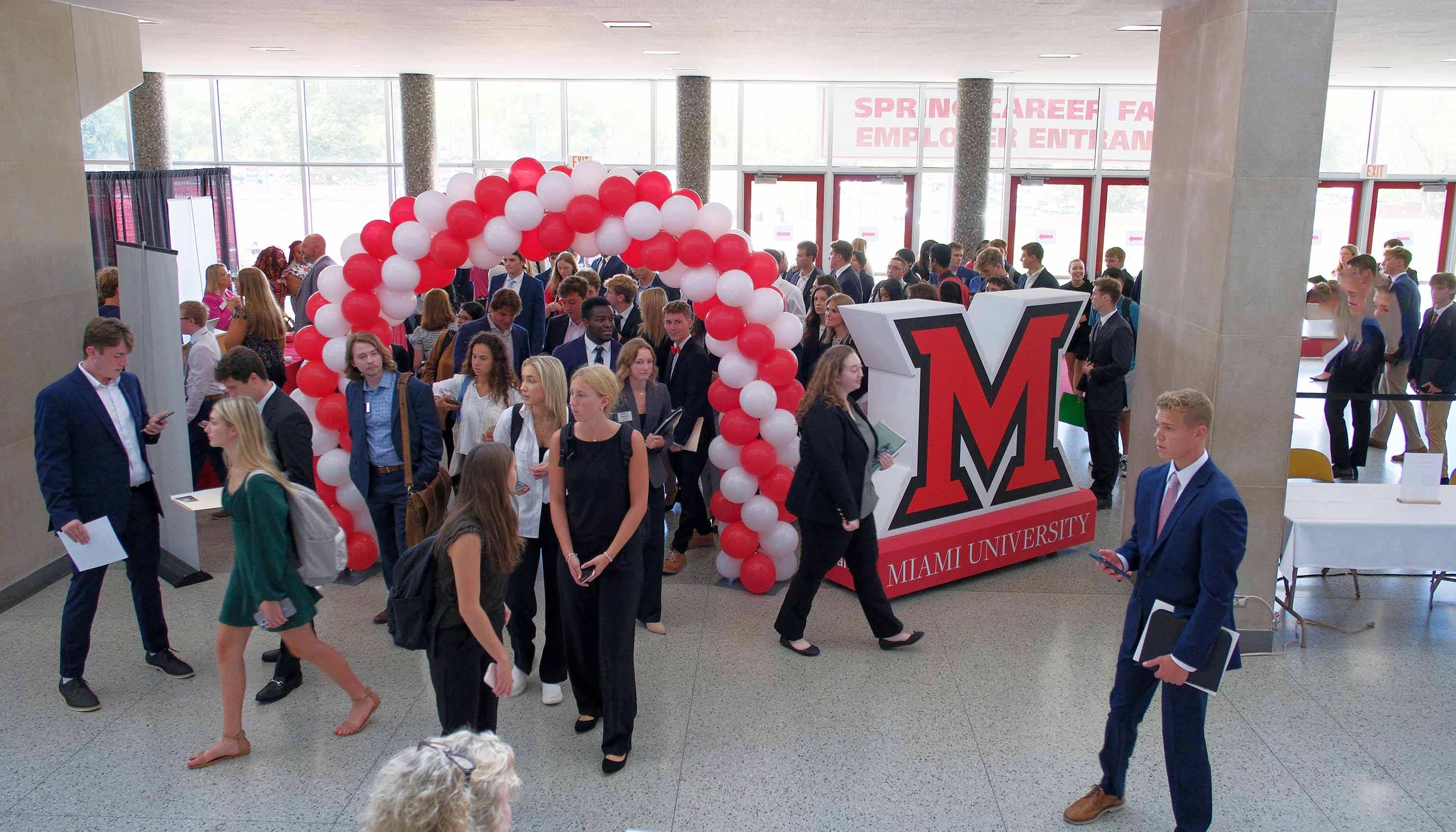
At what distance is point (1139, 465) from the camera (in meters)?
6.07

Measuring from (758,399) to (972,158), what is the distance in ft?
32.1

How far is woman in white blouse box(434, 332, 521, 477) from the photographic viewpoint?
5523mm

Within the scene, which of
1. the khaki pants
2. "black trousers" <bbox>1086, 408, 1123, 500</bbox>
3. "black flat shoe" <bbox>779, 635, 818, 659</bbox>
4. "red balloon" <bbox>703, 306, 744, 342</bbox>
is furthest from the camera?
the khaki pants

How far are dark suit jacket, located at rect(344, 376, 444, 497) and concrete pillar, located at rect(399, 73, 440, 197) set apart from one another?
10332 mm

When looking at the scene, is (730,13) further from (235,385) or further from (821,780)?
(821,780)

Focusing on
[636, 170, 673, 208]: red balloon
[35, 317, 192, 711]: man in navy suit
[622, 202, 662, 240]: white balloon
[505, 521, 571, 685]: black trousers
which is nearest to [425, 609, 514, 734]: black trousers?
[505, 521, 571, 685]: black trousers

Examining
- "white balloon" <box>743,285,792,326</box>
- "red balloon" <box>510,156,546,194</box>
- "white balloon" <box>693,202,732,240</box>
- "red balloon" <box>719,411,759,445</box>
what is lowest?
"red balloon" <box>719,411,759,445</box>

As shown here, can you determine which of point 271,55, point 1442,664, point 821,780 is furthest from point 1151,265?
point 271,55

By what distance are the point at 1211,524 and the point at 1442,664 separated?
293 centimetres

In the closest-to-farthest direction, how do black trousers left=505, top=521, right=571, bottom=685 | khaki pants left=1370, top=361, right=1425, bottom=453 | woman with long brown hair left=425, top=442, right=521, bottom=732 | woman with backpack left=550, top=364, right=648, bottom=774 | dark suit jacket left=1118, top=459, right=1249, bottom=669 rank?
dark suit jacket left=1118, top=459, right=1249, bottom=669
woman with long brown hair left=425, top=442, right=521, bottom=732
woman with backpack left=550, top=364, right=648, bottom=774
black trousers left=505, top=521, right=571, bottom=685
khaki pants left=1370, top=361, right=1425, bottom=453

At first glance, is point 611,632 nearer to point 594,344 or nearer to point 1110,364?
point 594,344

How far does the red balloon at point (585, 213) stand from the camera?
20.1ft

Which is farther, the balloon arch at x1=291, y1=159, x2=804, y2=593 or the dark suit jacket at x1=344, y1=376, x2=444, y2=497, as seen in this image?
the balloon arch at x1=291, y1=159, x2=804, y2=593

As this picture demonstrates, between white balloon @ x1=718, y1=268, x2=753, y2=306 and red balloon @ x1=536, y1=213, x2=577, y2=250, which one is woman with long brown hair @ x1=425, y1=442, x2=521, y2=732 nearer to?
white balloon @ x1=718, y1=268, x2=753, y2=306
